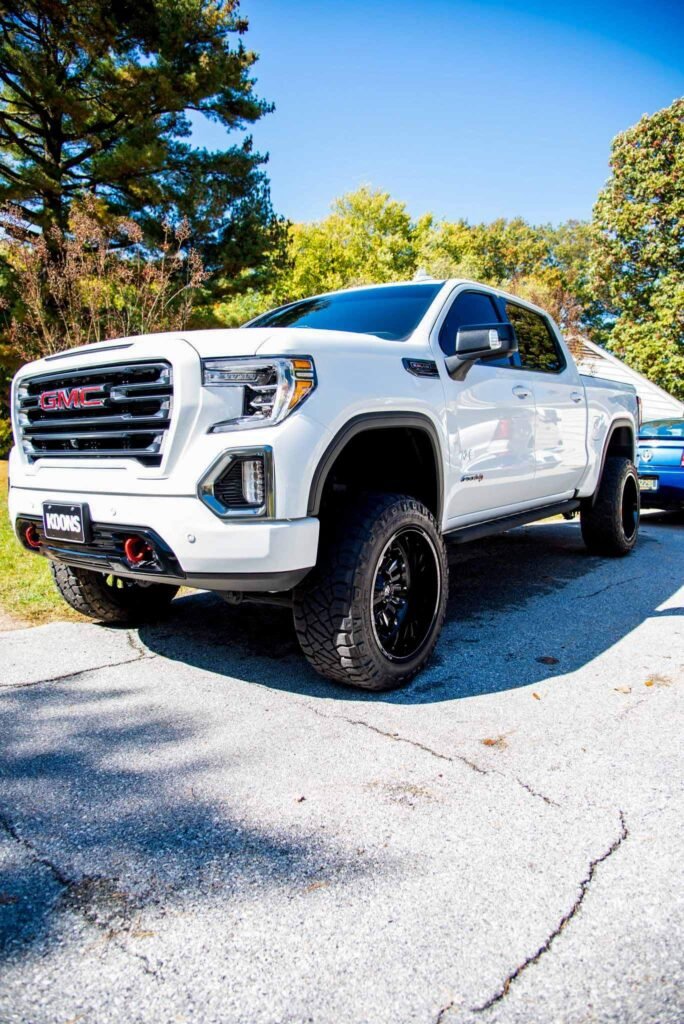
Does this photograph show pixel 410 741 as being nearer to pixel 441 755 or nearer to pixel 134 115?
pixel 441 755

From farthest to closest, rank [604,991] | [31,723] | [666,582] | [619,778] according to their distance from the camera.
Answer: [666,582], [31,723], [619,778], [604,991]

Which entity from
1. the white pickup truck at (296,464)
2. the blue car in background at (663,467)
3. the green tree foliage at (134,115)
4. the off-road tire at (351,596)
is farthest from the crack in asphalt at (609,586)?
the green tree foliage at (134,115)

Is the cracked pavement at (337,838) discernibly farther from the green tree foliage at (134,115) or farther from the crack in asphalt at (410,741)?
the green tree foliage at (134,115)

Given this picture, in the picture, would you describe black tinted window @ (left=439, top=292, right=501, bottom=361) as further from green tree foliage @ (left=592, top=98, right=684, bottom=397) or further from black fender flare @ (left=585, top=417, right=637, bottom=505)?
green tree foliage @ (left=592, top=98, right=684, bottom=397)

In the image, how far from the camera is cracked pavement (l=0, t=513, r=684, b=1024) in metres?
1.53

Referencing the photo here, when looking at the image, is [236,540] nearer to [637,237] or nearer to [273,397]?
[273,397]

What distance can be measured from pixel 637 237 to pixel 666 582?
2869 cm

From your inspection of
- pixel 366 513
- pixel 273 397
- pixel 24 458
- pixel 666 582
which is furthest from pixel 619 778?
pixel 666 582

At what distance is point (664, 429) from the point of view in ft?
30.1

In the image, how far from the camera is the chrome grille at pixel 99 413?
2.81 meters

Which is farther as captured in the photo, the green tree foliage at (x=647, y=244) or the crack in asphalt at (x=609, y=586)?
the green tree foliage at (x=647, y=244)

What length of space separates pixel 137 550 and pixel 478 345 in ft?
6.35

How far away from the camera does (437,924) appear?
173cm

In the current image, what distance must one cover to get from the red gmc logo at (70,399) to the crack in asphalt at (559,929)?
2451 mm
